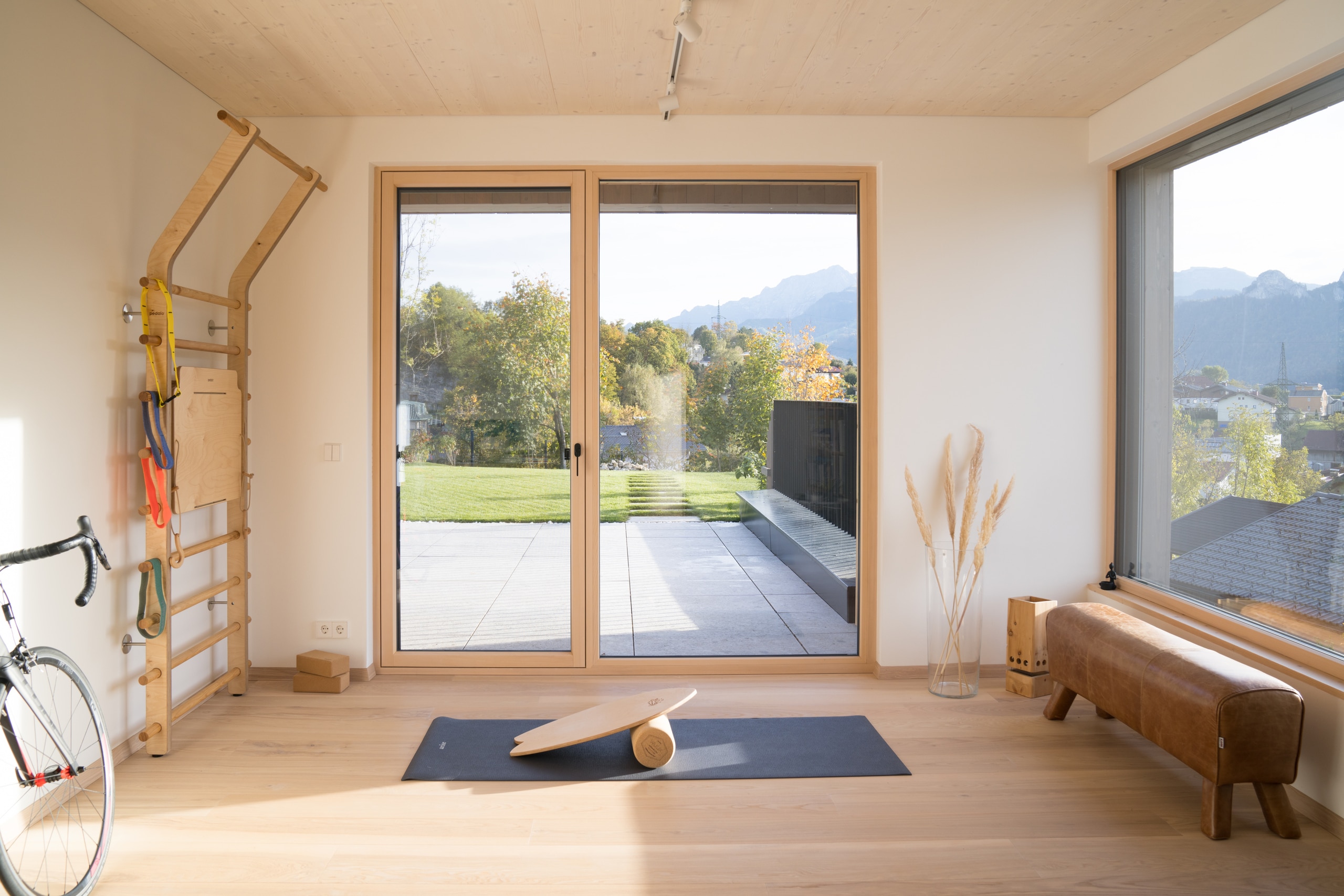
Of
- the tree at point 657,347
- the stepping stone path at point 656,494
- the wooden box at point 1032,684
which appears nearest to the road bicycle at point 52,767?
the stepping stone path at point 656,494

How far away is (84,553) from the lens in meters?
2.15

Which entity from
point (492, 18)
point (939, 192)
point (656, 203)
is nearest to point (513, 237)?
point (656, 203)

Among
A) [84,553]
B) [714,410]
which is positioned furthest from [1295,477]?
[84,553]

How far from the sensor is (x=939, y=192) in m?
4.05

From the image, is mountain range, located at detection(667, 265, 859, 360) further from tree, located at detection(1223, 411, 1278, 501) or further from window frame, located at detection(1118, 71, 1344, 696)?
tree, located at detection(1223, 411, 1278, 501)

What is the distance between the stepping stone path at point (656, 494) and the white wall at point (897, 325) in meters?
1.01

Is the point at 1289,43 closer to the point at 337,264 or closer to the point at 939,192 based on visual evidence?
the point at 939,192

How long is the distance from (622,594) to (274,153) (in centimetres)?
256

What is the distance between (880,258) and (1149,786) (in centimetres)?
253

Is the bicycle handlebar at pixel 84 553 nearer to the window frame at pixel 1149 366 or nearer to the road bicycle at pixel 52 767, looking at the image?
the road bicycle at pixel 52 767

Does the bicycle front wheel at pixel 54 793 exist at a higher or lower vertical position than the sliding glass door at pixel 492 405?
lower

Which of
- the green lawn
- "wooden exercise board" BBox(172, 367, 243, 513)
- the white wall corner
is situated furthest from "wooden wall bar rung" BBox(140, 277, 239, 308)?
the white wall corner

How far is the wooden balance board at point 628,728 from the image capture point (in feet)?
9.87

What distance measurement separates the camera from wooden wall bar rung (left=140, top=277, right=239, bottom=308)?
10.1 feet
